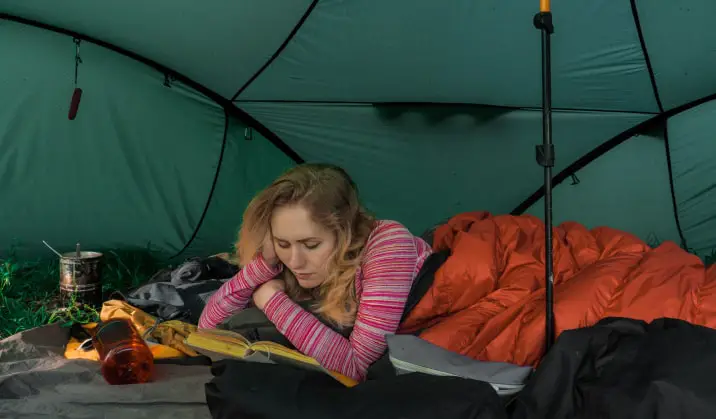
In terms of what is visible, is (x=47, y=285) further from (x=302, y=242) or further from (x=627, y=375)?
(x=627, y=375)

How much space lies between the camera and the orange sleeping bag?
1250 millimetres

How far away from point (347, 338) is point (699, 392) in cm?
74

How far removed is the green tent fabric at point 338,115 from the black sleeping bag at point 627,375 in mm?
1213

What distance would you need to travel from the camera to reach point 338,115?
8.64 ft

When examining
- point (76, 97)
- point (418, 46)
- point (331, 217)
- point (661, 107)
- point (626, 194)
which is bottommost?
point (626, 194)

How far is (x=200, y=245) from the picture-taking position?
2885 millimetres

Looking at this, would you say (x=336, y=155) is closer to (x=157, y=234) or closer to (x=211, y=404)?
(x=157, y=234)

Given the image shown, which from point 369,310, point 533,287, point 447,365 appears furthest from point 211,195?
point 447,365

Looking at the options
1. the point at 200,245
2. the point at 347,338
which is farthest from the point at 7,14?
the point at 347,338

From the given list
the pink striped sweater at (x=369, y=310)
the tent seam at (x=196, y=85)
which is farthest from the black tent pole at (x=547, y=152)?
the tent seam at (x=196, y=85)

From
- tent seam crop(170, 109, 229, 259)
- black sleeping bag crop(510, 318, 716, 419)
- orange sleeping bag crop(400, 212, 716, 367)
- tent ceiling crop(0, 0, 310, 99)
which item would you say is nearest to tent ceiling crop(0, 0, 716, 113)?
tent ceiling crop(0, 0, 310, 99)

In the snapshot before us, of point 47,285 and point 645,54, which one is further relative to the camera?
point 47,285

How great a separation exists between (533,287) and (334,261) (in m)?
0.41

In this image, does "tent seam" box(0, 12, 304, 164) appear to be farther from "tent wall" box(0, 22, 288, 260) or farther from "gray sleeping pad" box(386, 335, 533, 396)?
"gray sleeping pad" box(386, 335, 533, 396)
